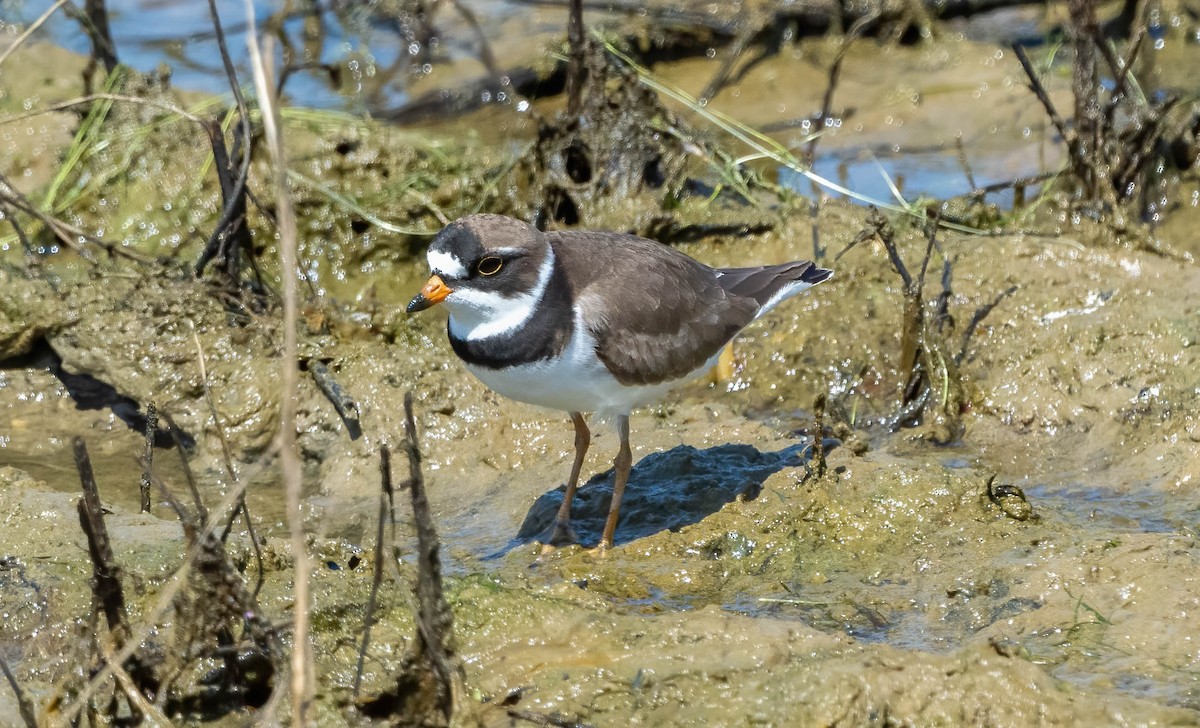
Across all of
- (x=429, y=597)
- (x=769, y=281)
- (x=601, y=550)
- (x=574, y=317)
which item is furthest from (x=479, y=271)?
(x=429, y=597)

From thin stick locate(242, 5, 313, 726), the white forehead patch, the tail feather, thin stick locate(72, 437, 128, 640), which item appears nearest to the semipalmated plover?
the white forehead patch

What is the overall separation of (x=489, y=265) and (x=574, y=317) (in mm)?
411

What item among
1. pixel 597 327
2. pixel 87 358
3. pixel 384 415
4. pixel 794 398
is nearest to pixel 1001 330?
pixel 794 398

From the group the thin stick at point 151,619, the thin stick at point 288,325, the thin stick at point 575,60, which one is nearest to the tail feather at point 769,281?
the thin stick at point 575,60

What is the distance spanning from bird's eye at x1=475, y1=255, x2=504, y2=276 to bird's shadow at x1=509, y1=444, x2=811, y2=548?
4.46 feet

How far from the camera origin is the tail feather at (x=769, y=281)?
20.2 feet

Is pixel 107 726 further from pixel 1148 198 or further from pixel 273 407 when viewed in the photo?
pixel 1148 198

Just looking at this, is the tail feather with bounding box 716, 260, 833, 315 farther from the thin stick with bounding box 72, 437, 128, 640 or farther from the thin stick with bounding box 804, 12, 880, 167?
the thin stick with bounding box 72, 437, 128, 640

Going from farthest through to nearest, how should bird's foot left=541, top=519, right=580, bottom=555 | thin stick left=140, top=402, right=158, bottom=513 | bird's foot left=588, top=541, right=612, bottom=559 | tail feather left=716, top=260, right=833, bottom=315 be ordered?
tail feather left=716, top=260, right=833, bottom=315, bird's foot left=541, top=519, right=580, bottom=555, bird's foot left=588, top=541, right=612, bottom=559, thin stick left=140, top=402, right=158, bottom=513

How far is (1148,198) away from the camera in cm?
847

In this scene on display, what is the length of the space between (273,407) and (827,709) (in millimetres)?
3889

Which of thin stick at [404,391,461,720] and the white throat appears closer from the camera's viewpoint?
thin stick at [404,391,461,720]

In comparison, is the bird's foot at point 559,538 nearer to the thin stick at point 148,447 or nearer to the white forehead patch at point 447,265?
the white forehead patch at point 447,265

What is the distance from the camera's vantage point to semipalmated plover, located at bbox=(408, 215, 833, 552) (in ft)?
17.0
